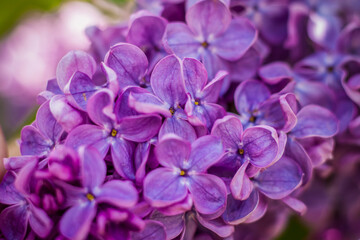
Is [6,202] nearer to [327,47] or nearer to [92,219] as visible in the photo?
[92,219]

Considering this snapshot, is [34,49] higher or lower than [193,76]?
lower

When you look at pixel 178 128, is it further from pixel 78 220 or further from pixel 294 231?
pixel 294 231

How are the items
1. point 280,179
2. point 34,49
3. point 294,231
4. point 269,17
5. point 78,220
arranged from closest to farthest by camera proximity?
point 78,220
point 280,179
point 269,17
point 294,231
point 34,49

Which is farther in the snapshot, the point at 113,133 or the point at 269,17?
the point at 269,17

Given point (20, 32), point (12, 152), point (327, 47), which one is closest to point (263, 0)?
point (327, 47)

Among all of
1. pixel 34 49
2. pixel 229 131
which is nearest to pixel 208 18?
pixel 229 131

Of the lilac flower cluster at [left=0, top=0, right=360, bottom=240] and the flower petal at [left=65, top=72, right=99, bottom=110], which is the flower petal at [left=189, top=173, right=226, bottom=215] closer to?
the lilac flower cluster at [left=0, top=0, right=360, bottom=240]

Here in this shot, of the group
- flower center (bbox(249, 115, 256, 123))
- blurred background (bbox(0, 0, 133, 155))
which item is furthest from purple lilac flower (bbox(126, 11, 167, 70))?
blurred background (bbox(0, 0, 133, 155))

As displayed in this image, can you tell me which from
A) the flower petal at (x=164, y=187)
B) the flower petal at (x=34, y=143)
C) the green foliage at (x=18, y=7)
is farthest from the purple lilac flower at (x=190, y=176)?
the green foliage at (x=18, y=7)
